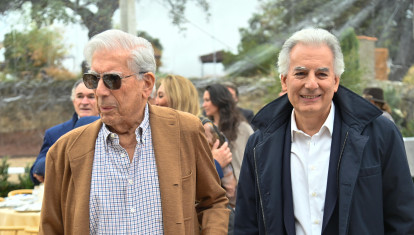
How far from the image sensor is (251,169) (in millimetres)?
2354

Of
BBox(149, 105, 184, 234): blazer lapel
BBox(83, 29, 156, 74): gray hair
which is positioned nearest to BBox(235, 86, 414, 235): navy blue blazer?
BBox(149, 105, 184, 234): blazer lapel

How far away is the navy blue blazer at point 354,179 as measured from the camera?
202cm

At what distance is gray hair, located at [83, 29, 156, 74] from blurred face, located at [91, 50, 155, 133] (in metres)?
0.02

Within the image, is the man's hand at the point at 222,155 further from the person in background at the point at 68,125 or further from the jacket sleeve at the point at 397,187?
the jacket sleeve at the point at 397,187

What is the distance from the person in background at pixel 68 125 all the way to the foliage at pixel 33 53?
572cm

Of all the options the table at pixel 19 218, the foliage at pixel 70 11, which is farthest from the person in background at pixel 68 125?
the foliage at pixel 70 11

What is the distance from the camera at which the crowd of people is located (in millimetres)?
2043

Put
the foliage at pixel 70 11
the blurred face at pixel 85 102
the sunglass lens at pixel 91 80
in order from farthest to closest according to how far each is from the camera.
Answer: the foliage at pixel 70 11 < the blurred face at pixel 85 102 < the sunglass lens at pixel 91 80


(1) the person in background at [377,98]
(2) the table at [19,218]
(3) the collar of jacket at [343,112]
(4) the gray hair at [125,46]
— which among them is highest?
(4) the gray hair at [125,46]

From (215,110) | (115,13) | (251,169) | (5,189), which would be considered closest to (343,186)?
(251,169)

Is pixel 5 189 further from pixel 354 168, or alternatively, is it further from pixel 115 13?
pixel 354 168

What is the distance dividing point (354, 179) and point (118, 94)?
1.08 meters

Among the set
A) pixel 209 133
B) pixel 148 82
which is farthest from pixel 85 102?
pixel 148 82

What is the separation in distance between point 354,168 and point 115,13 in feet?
29.0
